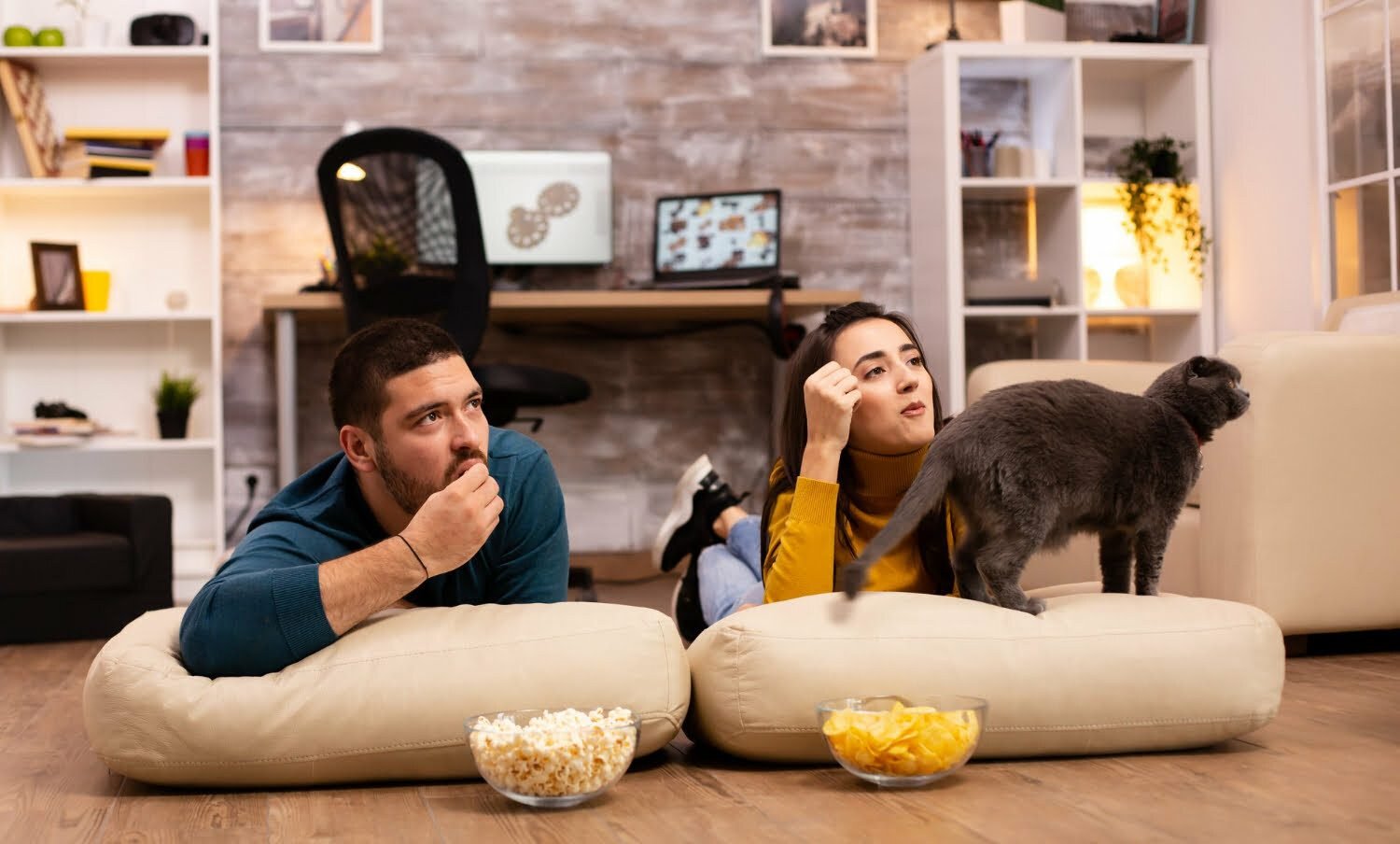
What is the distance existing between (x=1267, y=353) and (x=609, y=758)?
5.50 feet

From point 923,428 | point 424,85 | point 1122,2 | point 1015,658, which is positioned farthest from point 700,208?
point 1015,658

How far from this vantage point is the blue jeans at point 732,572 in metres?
2.75

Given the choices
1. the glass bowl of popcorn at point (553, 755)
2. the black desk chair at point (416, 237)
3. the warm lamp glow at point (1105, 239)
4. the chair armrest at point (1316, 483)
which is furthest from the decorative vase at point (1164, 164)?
the glass bowl of popcorn at point (553, 755)

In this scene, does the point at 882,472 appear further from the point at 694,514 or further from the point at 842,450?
the point at 694,514

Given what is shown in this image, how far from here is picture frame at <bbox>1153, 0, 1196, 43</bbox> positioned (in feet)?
15.6

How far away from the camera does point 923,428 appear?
1.99 meters

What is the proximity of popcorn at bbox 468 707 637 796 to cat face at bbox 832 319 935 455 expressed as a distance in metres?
0.66

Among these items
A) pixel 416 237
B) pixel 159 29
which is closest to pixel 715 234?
pixel 416 237

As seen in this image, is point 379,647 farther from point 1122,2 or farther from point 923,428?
point 1122,2

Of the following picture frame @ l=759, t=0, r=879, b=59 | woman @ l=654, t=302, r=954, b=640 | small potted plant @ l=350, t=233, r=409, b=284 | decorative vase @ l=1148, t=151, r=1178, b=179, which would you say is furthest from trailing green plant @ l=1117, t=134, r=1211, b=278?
woman @ l=654, t=302, r=954, b=640

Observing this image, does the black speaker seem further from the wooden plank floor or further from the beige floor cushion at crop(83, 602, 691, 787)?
the beige floor cushion at crop(83, 602, 691, 787)

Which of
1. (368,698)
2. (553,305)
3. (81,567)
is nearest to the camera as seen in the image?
(368,698)

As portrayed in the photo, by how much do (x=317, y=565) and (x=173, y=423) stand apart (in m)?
3.09

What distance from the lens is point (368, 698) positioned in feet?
5.44
